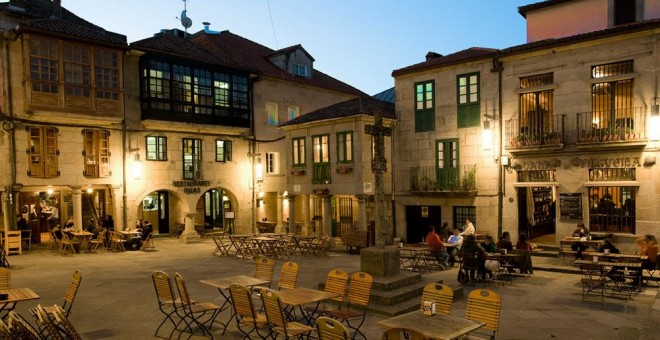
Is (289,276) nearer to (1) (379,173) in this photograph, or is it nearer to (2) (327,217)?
(1) (379,173)

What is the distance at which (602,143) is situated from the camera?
16.4m

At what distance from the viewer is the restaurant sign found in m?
24.7

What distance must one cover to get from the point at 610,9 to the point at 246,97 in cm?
1836

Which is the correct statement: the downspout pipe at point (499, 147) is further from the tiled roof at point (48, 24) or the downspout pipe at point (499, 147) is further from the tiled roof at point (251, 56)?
the tiled roof at point (48, 24)

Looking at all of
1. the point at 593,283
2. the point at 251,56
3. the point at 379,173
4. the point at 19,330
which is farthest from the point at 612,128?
the point at 251,56

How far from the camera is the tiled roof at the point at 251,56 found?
2919cm

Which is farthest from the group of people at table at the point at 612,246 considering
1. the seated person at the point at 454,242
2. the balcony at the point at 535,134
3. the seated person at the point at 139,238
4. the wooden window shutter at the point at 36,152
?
the wooden window shutter at the point at 36,152

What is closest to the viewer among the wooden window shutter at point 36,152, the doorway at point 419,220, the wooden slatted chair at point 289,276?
the wooden slatted chair at point 289,276

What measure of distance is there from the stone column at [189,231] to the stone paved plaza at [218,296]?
477 centimetres

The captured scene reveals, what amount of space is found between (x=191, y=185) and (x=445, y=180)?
1315cm

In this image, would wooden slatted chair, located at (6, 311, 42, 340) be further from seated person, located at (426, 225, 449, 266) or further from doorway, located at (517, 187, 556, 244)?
doorway, located at (517, 187, 556, 244)

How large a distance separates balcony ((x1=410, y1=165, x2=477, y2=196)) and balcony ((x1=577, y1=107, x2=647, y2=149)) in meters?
4.42

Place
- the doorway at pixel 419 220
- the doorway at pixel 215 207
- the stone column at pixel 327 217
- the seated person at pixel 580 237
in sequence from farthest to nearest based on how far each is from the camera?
the doorway at pixel 215 207
the stone column at pixel 327 217
the doorway at pixel 419 220
the seated person at pixel 580 237

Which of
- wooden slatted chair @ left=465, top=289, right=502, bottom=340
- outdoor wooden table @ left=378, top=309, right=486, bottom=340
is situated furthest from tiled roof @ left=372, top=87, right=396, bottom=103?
outdoor wooden table @ left=378, top=309, right=486, bottom=340
